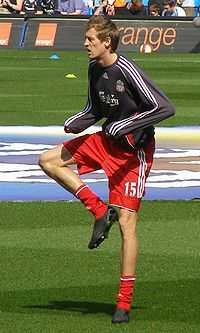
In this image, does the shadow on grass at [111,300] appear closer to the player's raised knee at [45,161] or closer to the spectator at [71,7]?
the player's raised knee at [45,161]

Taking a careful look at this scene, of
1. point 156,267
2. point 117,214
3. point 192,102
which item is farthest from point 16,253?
point 192,102

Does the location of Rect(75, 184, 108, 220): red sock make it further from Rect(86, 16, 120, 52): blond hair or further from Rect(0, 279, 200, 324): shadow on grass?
Rect(86, 16, 120, 52): blond hair

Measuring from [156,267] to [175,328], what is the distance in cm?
223

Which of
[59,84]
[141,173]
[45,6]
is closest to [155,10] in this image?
[45,6]

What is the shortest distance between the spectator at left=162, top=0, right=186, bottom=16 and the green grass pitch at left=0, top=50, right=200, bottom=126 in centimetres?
376

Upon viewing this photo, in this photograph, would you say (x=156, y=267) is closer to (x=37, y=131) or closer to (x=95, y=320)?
(x=95, y=320)

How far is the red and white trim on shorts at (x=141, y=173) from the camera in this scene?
8.87 m

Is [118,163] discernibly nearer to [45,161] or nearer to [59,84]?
[45,161]

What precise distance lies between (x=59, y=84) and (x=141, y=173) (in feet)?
73.0

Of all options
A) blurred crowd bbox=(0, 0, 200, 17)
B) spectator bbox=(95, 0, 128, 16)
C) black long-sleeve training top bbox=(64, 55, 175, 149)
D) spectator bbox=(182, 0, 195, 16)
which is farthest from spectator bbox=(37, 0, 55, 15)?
black long-sleeve training top bbox=(64, 55, 175, 149)

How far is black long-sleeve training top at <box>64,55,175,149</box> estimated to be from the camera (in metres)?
8.80

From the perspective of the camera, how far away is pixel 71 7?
156ft

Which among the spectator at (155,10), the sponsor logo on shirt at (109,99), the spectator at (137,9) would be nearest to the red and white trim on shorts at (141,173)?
the sponsor logo on shirt at (109,99)

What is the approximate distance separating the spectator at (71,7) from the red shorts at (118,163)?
126 feet
